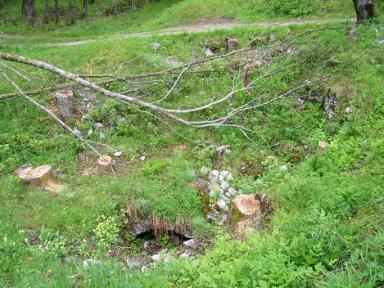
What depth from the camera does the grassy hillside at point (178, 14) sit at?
13773 millimetres

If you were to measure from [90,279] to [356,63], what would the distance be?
702 cm

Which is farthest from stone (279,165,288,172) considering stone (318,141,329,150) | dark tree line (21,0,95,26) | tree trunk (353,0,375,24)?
dark tree line (21,0,95,26)

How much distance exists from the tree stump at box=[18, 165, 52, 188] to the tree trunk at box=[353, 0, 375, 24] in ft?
26.5

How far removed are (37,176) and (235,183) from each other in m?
3.65

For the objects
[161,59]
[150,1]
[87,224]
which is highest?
[150,1]

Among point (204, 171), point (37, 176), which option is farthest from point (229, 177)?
point (37, 176)

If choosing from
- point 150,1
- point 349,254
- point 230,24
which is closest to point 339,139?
point 349,254

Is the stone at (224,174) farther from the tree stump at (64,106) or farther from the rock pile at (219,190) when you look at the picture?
the tree stump at (64,106)

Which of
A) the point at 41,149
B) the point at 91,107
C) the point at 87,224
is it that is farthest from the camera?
the point at 91,107

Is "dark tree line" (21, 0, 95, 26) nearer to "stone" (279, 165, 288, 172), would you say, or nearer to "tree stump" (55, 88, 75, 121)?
"tree stump" (55, 88, 75, 121)

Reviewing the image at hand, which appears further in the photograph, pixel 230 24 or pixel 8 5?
pixel 8 5

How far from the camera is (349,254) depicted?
3.76m

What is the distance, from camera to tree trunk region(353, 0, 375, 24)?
9.91 metres

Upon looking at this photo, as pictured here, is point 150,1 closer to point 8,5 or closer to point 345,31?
point 8,5
